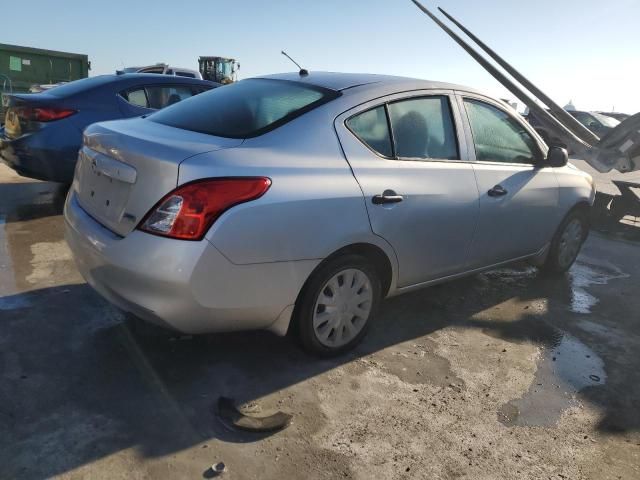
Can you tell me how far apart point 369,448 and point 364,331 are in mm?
958

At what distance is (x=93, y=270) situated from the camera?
2.74 meters

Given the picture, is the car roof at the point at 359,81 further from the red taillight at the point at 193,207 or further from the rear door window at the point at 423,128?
the red taillight at the point at 193,207

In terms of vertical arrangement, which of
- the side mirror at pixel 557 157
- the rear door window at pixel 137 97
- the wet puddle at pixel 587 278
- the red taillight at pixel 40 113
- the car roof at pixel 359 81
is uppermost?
the car roof at pixel 359 81

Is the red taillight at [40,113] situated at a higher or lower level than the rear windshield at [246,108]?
lower

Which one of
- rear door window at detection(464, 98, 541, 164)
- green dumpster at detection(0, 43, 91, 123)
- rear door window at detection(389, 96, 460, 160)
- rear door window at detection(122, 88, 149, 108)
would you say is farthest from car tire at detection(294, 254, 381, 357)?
green dumpster at detection(0, 43, 91, 123)

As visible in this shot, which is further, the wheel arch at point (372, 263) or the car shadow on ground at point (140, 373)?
the wheel arch at point (372, 263)

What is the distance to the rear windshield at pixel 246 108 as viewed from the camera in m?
2.90

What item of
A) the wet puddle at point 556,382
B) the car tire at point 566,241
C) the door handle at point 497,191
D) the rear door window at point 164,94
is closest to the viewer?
the wet puddle at point 556,382

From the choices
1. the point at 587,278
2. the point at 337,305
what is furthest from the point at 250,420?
the point at 587,278

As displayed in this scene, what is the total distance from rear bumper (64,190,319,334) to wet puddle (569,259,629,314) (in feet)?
9.50

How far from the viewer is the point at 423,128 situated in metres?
3.43

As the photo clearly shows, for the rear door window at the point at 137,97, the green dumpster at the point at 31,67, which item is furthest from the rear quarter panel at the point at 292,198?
the green dumpster at the point at 31,67

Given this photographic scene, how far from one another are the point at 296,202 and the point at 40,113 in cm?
401

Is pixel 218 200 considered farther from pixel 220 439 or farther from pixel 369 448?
pixel 369 448
